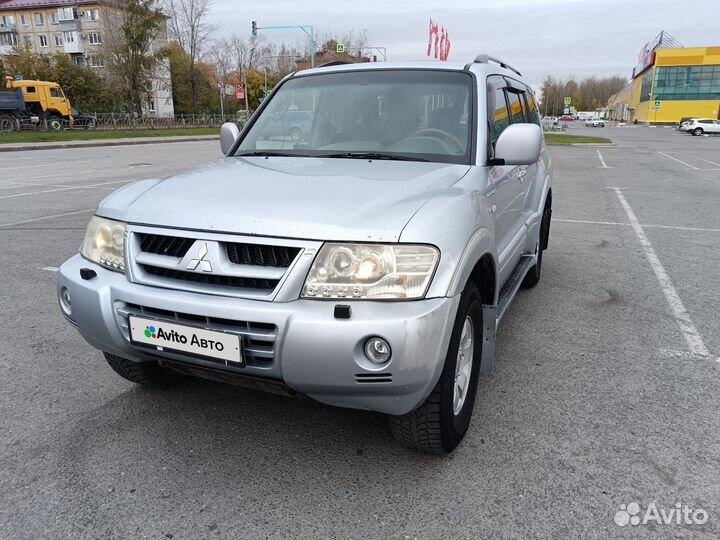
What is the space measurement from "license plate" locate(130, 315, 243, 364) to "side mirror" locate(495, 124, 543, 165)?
1816 mm

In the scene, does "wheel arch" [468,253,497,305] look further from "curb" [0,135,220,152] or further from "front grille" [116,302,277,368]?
"curb" [0,135,220,152]

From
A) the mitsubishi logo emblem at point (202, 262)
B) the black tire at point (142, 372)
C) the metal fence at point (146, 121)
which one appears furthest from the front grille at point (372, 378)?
the metal fence at point (146, 121)

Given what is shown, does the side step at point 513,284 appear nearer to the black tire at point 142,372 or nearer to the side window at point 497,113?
the side window at point 497,113

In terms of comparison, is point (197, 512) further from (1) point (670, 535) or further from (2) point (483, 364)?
(1) point (670, 535)

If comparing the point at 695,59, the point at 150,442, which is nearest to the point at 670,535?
the point at 150,442

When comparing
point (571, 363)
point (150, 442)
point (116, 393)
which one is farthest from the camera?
point (571, 363)

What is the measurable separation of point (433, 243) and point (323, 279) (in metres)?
0.45

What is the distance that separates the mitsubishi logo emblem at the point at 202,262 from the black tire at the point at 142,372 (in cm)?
94

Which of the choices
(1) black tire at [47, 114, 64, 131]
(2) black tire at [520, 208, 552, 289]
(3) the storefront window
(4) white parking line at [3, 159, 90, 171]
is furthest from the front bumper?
(3) the storefront window

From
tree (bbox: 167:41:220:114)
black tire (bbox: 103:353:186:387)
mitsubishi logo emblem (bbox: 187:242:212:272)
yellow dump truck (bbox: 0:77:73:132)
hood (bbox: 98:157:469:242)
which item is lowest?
black tire (bbox: 103:353:186:387)

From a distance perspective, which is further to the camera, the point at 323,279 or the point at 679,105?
the point at 679,105

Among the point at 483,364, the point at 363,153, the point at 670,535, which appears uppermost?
the point at 363,153

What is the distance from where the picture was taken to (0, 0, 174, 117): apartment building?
65688 millimetres

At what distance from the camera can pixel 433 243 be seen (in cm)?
226
